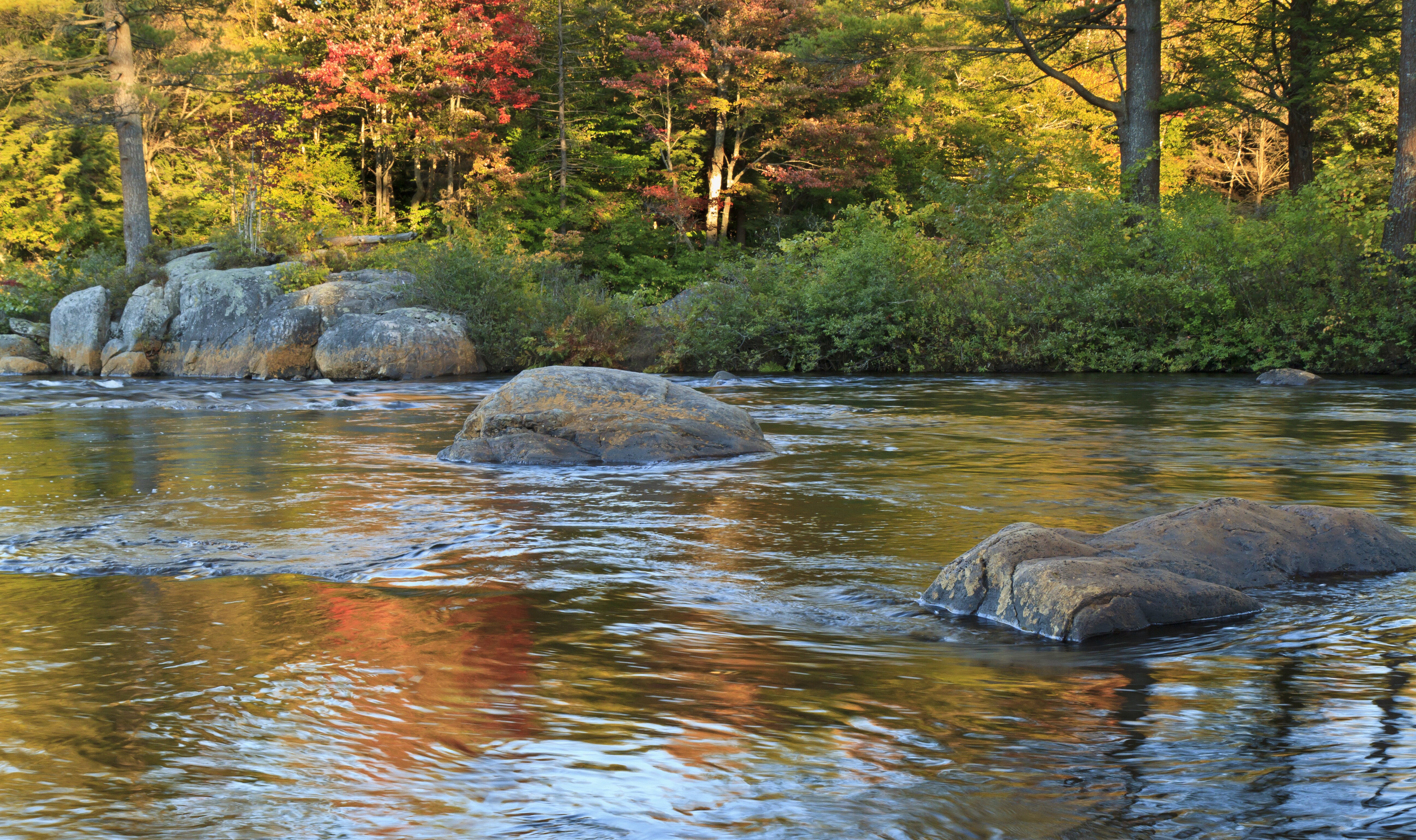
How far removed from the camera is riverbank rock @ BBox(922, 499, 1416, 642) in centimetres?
465

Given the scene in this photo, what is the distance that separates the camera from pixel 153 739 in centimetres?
347

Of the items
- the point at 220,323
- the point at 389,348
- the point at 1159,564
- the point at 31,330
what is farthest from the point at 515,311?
the point at 1159,564

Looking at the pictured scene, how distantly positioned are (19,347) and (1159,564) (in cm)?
2273

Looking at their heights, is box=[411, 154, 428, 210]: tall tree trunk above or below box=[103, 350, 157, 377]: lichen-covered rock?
above

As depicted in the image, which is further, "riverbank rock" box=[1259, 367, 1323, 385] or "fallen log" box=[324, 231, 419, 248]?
"fallen log" box=[324, 231, 419, 248]

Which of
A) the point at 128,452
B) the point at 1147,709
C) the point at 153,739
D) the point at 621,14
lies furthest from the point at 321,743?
the point at 621,14

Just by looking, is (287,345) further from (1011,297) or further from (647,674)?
(647,674)

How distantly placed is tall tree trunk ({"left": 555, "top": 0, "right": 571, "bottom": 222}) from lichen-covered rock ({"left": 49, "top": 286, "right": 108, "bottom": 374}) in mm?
10099

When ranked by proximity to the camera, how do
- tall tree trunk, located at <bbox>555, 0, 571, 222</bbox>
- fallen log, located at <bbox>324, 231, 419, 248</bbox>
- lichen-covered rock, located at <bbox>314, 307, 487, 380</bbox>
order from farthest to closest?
tall tree trunk, located at <bbox>555, 0, 571, 222</bbox>
fallen log, located at <bbox>324, 231, 419, 248</bbox>
lichen-covered rock, located at <bbox>314, 307, 487, 380</bbox>

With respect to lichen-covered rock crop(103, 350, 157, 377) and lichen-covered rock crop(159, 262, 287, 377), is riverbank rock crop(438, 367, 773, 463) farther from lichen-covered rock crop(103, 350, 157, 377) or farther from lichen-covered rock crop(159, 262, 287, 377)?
lichen-covered rock crop(103, 350, 157, 377)

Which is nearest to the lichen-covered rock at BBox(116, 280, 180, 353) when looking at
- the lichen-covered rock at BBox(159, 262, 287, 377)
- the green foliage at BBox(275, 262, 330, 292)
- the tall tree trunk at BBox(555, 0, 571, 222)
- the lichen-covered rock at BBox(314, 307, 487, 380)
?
the lichen-covered rock at BBox(159, 262, 287, 377)

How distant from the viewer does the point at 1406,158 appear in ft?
54.7

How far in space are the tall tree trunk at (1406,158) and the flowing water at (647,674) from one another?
10094 mm

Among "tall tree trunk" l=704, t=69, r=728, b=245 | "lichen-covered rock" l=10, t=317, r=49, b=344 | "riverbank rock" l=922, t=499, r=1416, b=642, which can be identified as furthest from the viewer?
"tall tree trunk" l=704, t=69, r=728, b=245
